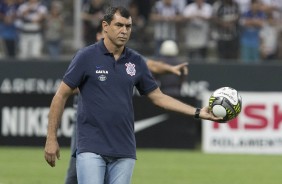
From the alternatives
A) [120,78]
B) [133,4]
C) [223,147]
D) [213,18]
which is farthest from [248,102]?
[120,78]

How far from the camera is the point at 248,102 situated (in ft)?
63.7

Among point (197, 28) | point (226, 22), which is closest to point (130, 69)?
point (226, 22)

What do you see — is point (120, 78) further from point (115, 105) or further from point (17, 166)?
point (17, 166)

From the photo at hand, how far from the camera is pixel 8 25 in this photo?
857 inches

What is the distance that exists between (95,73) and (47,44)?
14516 mm

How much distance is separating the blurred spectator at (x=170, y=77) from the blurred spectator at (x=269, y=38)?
8.29 ft

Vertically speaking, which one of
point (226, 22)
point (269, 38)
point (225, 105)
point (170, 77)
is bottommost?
point (170, 77)

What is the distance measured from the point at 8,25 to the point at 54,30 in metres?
1.07

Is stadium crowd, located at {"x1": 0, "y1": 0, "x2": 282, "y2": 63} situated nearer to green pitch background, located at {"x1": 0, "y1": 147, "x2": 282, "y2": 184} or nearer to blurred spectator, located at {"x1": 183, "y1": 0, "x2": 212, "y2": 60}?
blurred spectator, located at {"x1": 183, "y1": 0, "x2": 212, "y2": 60}

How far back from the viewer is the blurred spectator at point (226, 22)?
21.1 m

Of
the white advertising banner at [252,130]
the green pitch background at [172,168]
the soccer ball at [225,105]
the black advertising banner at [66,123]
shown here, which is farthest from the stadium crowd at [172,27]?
the soccer ball at [225,105]

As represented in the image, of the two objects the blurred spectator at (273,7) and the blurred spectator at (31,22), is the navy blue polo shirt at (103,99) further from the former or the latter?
the blurred spectator at (31,22)

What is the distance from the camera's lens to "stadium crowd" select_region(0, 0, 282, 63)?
69.7 ft

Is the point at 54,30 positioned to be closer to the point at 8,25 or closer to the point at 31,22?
Result: the point at 31,22
